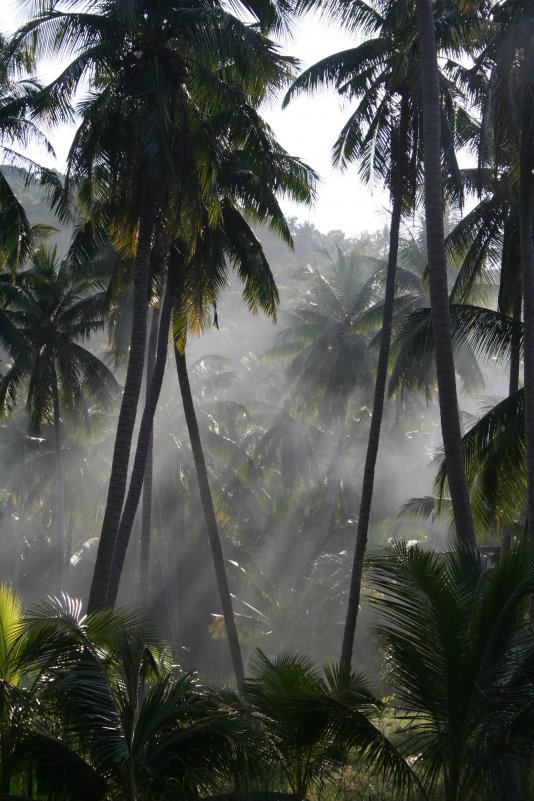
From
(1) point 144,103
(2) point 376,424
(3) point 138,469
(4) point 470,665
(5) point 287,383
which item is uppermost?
(5) point 287,383

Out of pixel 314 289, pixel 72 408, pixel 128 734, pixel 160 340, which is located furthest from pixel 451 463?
pixel 314 289

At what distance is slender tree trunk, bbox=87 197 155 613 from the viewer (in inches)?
517

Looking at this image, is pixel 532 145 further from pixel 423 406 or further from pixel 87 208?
pixel 423 406

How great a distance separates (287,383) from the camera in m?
36.7

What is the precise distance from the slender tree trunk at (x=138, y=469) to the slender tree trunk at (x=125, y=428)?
2.98 ft

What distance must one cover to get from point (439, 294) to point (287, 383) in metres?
24.6

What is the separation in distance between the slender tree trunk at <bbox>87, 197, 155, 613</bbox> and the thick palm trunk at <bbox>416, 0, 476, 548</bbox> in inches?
174

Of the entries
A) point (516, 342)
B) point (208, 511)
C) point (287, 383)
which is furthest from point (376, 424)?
point (287, 383)

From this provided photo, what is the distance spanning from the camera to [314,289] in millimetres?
35594

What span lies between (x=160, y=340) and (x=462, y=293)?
5824 mm

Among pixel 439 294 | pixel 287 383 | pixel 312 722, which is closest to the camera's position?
pixel 312 722

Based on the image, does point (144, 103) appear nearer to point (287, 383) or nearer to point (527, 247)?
point (527, 247)

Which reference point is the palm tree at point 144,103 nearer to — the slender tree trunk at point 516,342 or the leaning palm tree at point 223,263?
the leaning palm tree at point 223,263

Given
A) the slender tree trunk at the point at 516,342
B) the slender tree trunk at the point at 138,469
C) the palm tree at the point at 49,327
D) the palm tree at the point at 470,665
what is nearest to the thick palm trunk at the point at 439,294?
the slender tree trunk at the point at 516,342
